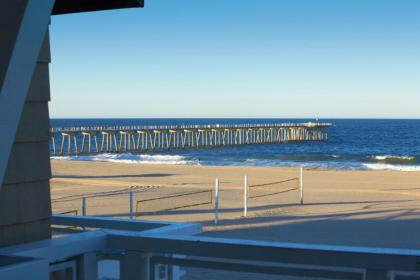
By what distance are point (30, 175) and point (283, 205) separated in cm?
1600

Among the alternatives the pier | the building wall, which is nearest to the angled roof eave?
the building wall

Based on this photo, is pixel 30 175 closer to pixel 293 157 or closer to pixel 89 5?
pixel 89 5

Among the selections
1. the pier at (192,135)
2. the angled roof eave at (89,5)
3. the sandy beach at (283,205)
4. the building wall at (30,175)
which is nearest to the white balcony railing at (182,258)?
the building wall at (30,175)

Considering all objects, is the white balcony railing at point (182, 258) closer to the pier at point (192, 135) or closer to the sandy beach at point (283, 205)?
the sandy beach at point (283, 205)

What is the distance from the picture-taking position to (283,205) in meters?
18.4

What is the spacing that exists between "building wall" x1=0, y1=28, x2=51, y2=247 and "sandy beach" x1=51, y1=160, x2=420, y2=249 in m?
9.27

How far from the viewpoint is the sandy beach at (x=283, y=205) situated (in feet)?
42.1

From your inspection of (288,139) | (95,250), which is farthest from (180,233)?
(288,139)

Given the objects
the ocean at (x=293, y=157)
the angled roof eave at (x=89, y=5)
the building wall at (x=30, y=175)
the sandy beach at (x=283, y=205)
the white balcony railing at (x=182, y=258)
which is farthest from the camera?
the ocean at (x=293, y=157)

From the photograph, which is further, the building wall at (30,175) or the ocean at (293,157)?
the ocean at (293,157)

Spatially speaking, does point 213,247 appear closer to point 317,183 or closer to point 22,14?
point 22,14

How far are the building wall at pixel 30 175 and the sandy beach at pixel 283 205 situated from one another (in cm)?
927

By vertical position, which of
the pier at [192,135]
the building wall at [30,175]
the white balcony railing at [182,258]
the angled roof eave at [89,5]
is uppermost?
the angled roof eave at [89,5]

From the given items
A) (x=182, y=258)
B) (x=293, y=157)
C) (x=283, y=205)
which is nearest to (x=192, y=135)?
(x=293, y=157)
